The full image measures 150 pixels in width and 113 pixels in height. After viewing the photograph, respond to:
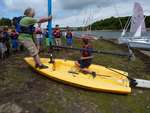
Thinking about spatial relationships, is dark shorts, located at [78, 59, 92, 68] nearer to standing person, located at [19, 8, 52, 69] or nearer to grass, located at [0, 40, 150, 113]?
grass, located at [0, 40, 150, 113]

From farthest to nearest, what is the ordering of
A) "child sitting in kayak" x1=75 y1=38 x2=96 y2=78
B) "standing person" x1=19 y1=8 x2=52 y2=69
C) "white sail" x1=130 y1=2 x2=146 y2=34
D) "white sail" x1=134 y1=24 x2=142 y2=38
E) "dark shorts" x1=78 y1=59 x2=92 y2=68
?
"white sail" x1=130 y1=2 x2=146 y2=34
"white sail" x1=134 y1=24 x2=142 y2=38
"dark shorts" x1=78 y1=59 x2=92 y2=68
"child sitting in kayak" x1=75 y1=38 x2=96 y2=78
"standing person" x1=19 y1=8 x2=52 y2=69

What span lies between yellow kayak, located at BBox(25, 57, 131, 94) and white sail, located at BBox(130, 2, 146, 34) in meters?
24.3

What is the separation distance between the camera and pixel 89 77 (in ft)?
29.3

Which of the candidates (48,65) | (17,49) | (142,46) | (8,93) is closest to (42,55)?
(17,49)

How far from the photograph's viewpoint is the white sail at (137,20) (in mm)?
33156

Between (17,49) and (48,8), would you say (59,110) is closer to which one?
(48,8)

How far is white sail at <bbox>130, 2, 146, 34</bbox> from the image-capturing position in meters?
33.2

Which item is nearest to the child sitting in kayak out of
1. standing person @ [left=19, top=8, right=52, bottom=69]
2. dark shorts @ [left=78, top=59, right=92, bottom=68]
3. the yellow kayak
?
dark shorts @ [left=78, top=59, right=92, bottom=68]

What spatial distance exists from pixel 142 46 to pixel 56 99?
2081cm

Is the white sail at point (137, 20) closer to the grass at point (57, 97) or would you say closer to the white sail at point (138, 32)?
the white sail at point (138, 32)

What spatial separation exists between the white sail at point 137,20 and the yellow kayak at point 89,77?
79.7 ft

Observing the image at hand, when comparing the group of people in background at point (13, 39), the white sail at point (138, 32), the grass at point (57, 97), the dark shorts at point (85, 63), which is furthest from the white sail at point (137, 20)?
the grass at point (57, 97)

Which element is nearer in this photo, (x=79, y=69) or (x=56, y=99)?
(x=56, y=99)

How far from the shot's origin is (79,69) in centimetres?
941
